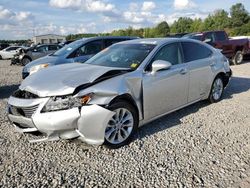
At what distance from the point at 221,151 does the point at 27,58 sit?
58.7 feet

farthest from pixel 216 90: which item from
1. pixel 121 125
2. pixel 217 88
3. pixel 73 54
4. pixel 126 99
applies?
pixel 73 54

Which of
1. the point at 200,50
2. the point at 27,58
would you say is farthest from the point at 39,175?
the point at 27,58

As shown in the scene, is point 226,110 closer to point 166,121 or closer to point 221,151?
point 166,121

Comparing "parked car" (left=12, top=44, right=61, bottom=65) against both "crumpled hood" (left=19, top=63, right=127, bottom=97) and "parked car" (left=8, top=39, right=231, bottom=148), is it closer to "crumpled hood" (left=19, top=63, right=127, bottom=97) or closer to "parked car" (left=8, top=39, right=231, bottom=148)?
"parked car" (left=8, top=39, right=231, bottom=148)

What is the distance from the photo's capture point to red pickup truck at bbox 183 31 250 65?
1373 cm

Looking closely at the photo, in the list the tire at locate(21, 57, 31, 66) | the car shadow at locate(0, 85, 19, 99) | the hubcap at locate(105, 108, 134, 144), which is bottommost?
the tire at locate(21, 57, 31, 66)

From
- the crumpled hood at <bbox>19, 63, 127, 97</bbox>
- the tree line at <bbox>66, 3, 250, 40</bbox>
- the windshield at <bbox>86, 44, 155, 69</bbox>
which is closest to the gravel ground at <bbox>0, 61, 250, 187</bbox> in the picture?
the crumpled hood at <bbox>19, 63, 127, 97</bbox>

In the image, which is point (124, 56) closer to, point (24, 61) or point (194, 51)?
point (194, 51)

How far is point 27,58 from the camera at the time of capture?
769 inches

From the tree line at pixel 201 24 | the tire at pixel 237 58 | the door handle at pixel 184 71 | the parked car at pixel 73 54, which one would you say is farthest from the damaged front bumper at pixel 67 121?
the tree line at pixel 201 24

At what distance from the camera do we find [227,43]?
1407 centimetres

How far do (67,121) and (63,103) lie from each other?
25cm

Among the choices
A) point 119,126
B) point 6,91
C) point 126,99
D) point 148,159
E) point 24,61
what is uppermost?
point 126,99

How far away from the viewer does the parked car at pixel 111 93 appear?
3.67m
